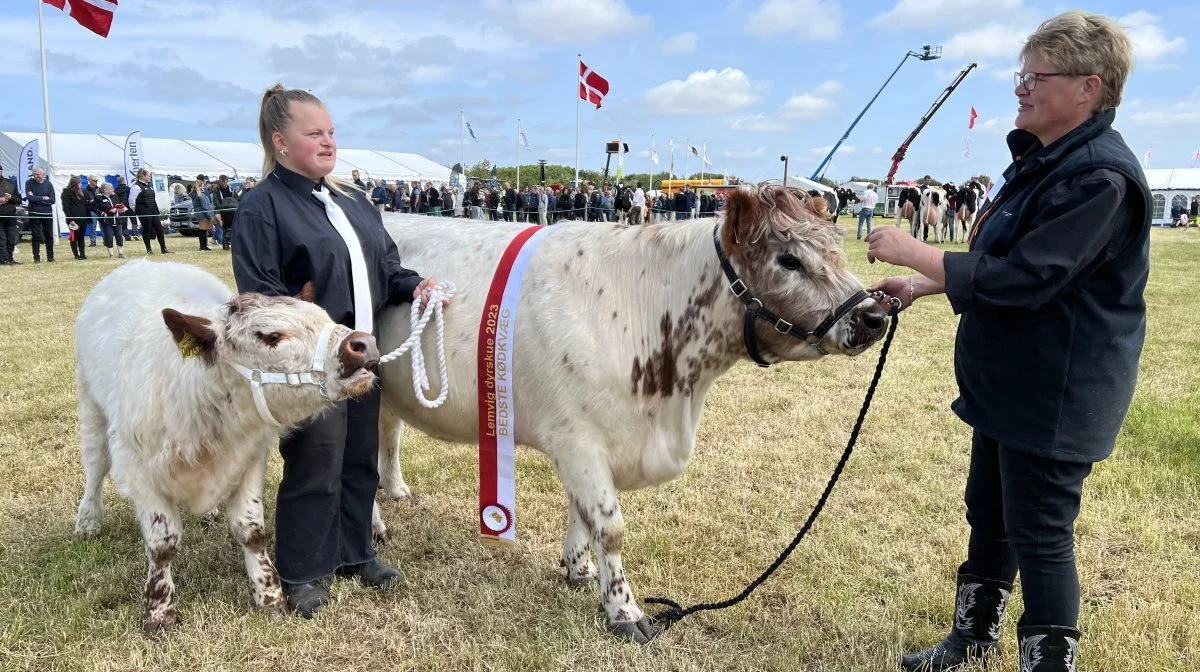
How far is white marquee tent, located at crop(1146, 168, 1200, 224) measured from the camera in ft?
140

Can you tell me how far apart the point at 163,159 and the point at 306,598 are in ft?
127

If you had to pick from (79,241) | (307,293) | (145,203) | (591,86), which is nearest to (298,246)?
(307,293)

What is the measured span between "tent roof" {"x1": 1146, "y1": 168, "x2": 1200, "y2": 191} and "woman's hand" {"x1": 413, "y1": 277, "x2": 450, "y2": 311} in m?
53.5

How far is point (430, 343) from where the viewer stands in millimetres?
3764

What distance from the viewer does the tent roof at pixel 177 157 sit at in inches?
1244

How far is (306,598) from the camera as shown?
11.9 ft

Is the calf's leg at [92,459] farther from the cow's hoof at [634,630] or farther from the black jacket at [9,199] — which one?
the black jacket at [9,199]

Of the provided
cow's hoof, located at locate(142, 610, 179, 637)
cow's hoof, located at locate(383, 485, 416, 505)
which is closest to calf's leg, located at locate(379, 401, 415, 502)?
cow's hoof, located at locate(383, 485, 416, 505)

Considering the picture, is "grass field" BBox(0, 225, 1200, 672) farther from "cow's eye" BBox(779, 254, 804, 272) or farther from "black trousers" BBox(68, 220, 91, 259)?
"black trousers" BBox(68, 220, 91, 259)

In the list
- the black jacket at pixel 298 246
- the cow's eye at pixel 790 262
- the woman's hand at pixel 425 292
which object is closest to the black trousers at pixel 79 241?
the black jacket at pixel 298 246

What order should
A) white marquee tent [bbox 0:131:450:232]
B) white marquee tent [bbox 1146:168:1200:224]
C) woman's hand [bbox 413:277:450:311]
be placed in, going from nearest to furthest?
woman's hand [bbox 413:277:450:311], white marquee tent [bbox 0:131:450:232], white marquee tent [bbox 1146:168:1200:224]

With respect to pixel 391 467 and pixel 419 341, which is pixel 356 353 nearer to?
pixel 419 341

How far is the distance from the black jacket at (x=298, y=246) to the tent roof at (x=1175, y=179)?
53.7m

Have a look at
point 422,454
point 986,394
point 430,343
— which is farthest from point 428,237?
point 986,394
